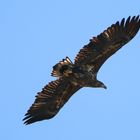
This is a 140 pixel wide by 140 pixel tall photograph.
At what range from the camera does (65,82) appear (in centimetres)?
4078

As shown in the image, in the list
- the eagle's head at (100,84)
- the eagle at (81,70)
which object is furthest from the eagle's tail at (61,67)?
the eagle's head at (100,84)

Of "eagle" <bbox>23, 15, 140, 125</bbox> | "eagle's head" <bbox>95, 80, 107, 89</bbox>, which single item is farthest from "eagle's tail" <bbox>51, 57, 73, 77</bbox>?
"eagle's head" <bbox>95, 80, 107, 89</bbox>

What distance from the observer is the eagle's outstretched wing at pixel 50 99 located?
40562 millimetres

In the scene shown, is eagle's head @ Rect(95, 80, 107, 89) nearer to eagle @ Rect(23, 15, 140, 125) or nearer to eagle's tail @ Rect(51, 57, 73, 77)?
eagle @ Rect(23, 15, 140, 125)

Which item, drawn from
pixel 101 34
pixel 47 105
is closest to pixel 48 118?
pixel 47 105

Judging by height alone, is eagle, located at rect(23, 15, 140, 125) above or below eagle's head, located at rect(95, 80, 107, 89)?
above

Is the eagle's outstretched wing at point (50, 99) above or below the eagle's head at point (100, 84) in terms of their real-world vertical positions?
above

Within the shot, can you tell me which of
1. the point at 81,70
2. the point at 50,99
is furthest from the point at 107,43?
the point at 50,99

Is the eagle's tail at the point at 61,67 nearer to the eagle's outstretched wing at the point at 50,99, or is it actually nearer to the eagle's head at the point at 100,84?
the eagle's outstretched wing at the point at 50,99

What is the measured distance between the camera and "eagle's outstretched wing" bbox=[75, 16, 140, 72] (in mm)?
40094

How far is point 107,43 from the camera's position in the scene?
1590 inches

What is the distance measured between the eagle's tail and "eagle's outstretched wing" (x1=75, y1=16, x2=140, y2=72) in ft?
0.79

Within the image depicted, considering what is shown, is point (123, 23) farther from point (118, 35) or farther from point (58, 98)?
point (58, 98)

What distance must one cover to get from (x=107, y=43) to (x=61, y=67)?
1.53m
